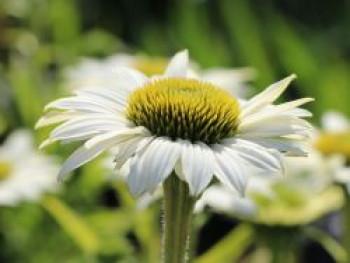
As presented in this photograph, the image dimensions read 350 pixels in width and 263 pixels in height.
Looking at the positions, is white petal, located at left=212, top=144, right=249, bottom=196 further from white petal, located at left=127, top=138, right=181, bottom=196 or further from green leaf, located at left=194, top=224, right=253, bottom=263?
Result: green leaf, located at left=194, top=224, right=253, bottom=263

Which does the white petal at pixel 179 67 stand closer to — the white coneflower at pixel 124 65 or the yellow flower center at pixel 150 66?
the white coneflower at pixel 124 65

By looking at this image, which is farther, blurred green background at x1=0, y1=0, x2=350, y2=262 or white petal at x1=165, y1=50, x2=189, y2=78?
blurred green background at x1=0, y1=0, x2=350, y2=262

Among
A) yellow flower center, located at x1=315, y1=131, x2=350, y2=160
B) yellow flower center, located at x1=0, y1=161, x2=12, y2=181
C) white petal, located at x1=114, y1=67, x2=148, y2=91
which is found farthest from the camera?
yellow flower center, located at x1=0, y1=161, x2=12, y2=181

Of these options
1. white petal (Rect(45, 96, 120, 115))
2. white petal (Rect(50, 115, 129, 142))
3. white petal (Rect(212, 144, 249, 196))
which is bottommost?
white petal (Rect(212, 144, 249, 196))

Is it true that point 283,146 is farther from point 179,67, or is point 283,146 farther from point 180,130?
point 179,67

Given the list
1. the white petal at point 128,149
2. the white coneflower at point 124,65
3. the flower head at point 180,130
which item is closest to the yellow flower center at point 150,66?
the white coneflower at point 124,65

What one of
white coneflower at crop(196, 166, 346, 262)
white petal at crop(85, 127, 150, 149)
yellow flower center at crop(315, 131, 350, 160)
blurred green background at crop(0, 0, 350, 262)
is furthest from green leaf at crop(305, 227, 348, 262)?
white petal at crop(85, 127, 150, 149)
